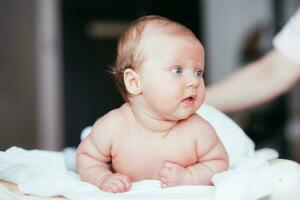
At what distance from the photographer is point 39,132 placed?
3746mm

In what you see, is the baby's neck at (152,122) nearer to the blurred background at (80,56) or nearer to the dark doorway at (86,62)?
the blurred background at (80,56)

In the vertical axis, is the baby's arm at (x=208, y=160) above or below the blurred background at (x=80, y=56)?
above

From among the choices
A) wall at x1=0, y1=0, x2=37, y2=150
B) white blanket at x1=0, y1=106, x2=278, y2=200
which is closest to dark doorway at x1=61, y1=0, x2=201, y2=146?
wall at x1=0, y1=0, x2=37, y2=150

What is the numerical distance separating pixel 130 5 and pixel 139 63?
3386mm

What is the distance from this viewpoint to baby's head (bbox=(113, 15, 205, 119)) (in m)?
0.60

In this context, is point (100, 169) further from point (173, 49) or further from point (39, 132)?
point (39, 132)

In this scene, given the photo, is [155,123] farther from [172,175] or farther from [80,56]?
[80,56]

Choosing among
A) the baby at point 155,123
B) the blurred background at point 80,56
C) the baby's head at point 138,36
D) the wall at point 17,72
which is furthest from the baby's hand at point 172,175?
the wall at point 17,72

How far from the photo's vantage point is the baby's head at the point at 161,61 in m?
0.60

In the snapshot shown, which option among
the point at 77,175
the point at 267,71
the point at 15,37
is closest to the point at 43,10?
the point at 15,37

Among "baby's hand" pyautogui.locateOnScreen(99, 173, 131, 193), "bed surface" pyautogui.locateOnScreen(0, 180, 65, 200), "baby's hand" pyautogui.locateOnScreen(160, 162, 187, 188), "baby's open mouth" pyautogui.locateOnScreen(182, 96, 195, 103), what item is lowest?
"bed surface" pyautogui.locateOnScreen(0, 180, 65, 200)

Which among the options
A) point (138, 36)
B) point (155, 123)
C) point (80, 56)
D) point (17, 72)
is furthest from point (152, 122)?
point (80, 56)

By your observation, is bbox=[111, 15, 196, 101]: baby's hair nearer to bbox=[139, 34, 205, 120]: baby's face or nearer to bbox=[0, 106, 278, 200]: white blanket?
bbox=[139, 34, 205, 120]: baby's face

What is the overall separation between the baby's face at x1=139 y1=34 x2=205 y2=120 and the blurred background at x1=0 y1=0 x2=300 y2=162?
9.32ft
